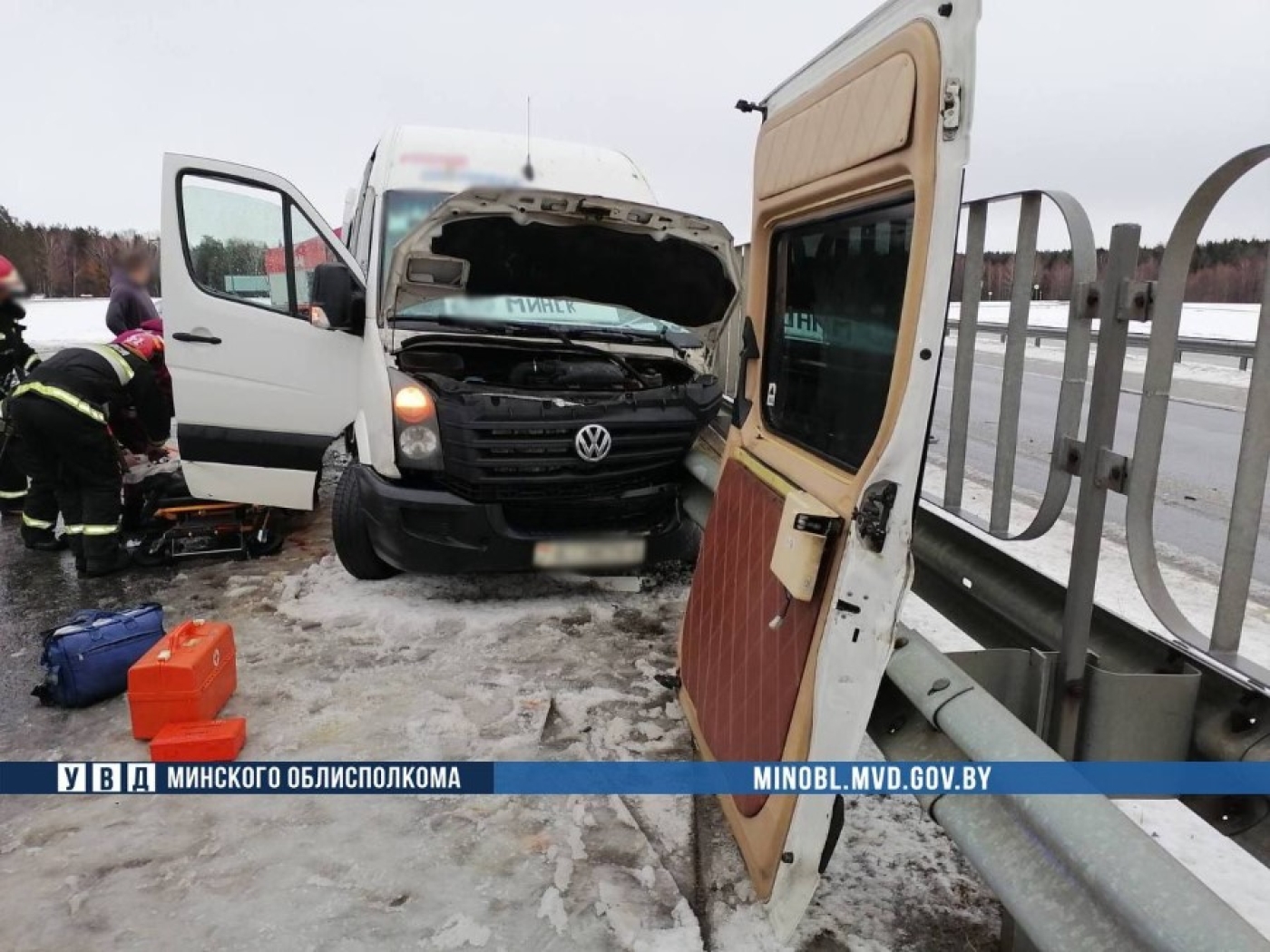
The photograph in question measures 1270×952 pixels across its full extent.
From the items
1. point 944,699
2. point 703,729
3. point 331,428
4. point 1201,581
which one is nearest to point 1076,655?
point 944,699

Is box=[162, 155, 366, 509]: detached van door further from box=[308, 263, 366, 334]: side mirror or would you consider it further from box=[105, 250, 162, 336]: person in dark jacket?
box=[105, 250, 162, 336]: person in dark jacket

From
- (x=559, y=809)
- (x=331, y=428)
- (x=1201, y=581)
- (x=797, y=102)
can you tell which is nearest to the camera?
(x=797, y=102)

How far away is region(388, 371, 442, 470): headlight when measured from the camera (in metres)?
3.87

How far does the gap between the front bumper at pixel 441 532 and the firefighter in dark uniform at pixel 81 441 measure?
1875mm

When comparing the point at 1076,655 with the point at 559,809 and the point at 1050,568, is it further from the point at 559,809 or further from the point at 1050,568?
the point at 1050,568

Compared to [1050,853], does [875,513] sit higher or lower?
higher

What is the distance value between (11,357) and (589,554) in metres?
5.76

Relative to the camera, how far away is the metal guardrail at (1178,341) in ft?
6.89

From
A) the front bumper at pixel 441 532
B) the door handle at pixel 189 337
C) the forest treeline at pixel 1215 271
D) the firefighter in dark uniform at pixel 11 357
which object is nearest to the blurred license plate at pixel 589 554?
the front bumper at pixel 441 532

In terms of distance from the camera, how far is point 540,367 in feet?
15.4

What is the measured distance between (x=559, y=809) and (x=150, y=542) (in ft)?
12.2

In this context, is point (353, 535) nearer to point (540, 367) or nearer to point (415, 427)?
point (415, 427)

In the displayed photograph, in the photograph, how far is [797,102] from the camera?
7.77 feet

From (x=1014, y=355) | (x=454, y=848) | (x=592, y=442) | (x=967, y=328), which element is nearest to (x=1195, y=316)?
(x=1014, y=355)
